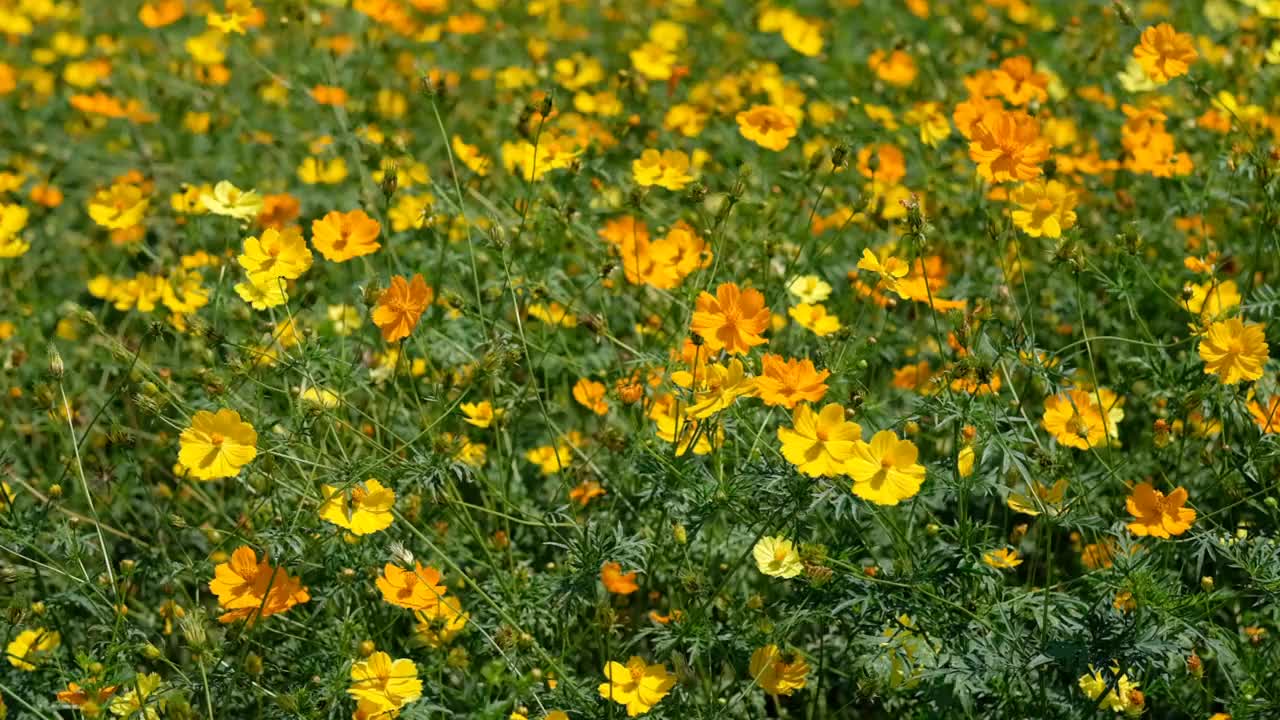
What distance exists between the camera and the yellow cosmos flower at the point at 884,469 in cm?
196

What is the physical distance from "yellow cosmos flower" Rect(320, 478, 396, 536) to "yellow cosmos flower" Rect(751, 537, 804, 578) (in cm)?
60

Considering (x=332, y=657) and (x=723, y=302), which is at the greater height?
(x=723, y=302)

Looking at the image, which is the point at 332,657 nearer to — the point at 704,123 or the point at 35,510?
the point at 35,510

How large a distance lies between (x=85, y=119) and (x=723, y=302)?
9.45ft

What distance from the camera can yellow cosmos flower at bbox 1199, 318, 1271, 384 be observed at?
6.77 feet

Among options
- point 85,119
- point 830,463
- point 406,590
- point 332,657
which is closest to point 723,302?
point 830,463

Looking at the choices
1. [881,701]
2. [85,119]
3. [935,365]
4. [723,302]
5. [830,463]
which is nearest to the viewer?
[830,463]

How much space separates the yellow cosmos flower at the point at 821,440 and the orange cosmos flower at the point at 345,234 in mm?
905

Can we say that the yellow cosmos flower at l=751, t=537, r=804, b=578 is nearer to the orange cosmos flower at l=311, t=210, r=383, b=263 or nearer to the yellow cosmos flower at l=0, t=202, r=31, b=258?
the orange cosmos flower at l=311, t=210, r=383, b=263

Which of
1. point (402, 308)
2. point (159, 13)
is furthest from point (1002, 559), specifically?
point (159, 13)

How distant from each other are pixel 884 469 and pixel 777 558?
0.25 meters

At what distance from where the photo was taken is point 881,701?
2.34m

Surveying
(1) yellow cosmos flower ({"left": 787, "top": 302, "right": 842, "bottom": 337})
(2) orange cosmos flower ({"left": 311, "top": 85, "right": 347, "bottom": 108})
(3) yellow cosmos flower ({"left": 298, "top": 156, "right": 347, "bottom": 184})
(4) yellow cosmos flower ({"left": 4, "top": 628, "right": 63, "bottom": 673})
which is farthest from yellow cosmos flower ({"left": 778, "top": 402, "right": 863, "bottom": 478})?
(3) yellow cosmos flower ({"left": 298, "top": 156, "right": 347, "bottom": 184})

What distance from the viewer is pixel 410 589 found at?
2.13 metres
